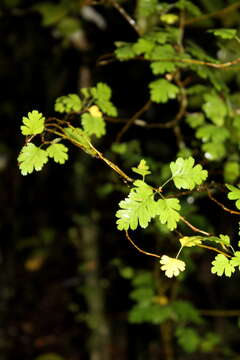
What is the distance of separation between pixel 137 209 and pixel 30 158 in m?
0.34

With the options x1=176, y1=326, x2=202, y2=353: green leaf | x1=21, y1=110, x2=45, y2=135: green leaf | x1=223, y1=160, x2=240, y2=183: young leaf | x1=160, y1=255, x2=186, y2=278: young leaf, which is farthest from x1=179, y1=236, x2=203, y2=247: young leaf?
x1=176, y1=326, x2=202, y2=353: green leaf

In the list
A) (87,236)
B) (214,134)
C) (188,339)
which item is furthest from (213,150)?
(188,339)

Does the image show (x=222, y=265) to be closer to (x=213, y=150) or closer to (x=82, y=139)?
(x=82, y=139)

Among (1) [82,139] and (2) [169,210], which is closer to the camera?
(2) [169,210]

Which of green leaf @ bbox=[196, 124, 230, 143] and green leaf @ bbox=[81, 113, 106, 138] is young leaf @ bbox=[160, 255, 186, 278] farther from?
green leaf @ bbox=[196, 124, 230, 143]

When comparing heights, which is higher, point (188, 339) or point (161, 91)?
point (161, 91)

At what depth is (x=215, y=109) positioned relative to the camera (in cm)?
175

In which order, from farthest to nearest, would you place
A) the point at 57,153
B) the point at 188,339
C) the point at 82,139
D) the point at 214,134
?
1. the point at 188,339
2. the point at 214,134
3. the point at 82,139
4. the point at 57,153

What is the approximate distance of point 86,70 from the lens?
288 cm

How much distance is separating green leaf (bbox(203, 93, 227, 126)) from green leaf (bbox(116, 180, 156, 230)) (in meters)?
0.89

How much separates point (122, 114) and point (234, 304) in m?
2.35

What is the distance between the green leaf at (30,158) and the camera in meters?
1.04

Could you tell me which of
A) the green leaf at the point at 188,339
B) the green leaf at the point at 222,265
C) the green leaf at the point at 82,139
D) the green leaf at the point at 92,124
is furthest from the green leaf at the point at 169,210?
the green leaf at the point at 188,339

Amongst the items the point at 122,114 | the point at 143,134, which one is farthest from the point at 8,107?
the point at 143,134
